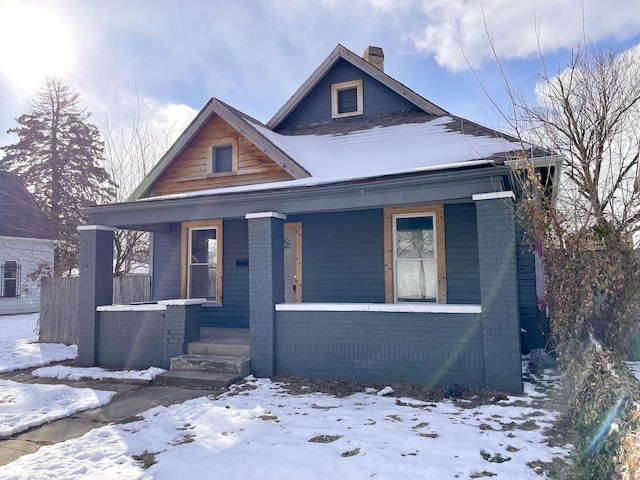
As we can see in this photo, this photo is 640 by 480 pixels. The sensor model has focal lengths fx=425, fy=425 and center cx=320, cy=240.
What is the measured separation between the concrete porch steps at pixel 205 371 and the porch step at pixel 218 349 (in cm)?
7

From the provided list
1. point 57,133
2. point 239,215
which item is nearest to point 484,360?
point 239,215

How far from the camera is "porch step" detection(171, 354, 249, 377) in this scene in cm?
678

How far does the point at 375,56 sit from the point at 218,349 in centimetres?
989

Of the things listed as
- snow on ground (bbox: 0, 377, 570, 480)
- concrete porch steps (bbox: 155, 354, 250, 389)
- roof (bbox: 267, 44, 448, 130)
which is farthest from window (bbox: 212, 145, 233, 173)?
snow on ground (bbox: 0, 377, 570, 480)

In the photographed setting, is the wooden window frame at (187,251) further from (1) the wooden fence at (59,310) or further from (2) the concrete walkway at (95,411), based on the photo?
(2) the concrete walkway at (95,411)

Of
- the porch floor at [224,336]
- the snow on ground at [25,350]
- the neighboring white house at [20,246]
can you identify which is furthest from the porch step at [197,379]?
the neighboring white house at [20,246]

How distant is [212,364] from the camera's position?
6918 mm

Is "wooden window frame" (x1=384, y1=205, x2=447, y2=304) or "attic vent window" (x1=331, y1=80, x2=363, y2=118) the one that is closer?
"wooden window frame" (x1=384, y1=205, x2=447, y2=304)

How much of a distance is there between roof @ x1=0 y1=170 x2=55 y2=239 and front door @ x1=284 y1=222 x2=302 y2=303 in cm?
1455

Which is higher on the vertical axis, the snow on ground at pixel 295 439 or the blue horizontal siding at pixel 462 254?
the blue horizontal siding at pixel 462 254

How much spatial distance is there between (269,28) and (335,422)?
30.2 feet

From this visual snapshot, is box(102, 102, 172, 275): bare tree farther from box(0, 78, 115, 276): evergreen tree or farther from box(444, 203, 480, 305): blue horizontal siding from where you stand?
box(444, 203, 480, 305): blue horizontal siding

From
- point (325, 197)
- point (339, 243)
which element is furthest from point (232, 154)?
point (325, 197)

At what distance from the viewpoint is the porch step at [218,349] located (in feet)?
23.7
